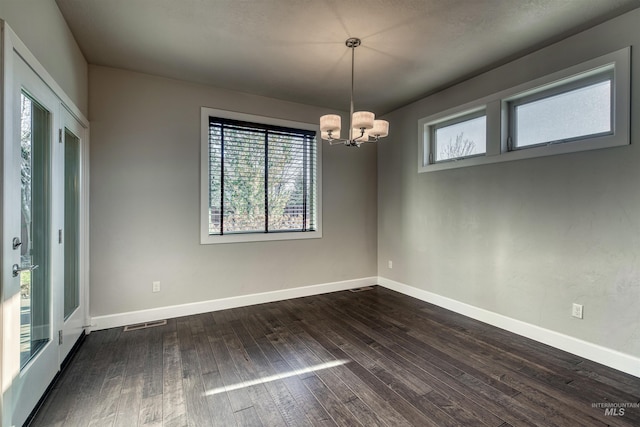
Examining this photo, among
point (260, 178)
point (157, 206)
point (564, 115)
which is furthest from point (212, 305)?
point (564, 115)

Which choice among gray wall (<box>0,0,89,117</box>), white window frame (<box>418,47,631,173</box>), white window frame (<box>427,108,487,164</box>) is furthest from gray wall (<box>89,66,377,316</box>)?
white window frame (<box>418,47,631,173</box>)

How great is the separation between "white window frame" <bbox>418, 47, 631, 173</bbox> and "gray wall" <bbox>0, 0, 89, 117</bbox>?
12.6ft

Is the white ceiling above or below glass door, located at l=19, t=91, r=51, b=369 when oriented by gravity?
above

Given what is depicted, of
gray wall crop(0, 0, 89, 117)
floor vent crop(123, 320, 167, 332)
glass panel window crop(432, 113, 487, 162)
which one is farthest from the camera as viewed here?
glass panel window crop(432, 113, 487, 162)

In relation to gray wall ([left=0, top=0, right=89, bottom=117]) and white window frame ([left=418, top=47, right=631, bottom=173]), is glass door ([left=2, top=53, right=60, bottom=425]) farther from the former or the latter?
white window frame ([left=418, top=47, right=631, bottom=173])

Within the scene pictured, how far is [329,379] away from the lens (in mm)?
2195

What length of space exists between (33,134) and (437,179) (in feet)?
12.9

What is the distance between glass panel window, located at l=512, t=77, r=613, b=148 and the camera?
2.47 meters

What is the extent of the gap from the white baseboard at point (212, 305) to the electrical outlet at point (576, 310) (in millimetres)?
2615

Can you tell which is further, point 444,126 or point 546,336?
point 444,126

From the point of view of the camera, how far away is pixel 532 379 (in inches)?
85.7

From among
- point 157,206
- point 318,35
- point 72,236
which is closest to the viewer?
point 318,35

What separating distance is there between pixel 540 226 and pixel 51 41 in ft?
14.2

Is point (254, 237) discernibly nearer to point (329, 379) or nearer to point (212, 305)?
point (212, 305)
